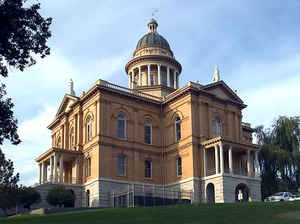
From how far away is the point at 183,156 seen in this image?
170 feet

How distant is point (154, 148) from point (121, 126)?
455 cm

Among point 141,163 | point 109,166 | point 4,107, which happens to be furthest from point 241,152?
point 4,107

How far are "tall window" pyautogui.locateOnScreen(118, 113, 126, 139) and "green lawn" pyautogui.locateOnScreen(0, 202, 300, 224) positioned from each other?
1882 centimetres

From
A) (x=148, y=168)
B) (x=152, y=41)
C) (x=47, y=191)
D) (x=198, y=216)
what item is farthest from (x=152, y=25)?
(x=198, y=216)

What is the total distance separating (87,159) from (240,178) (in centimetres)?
1588

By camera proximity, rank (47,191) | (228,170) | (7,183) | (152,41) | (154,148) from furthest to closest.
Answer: (152,41) < (154,148) < (228,170) < (47,191) < (7,183)

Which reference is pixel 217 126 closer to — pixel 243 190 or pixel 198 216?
pixel 243 190

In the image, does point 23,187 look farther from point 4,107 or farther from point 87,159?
point 4,107

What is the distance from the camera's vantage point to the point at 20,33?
24672 mm

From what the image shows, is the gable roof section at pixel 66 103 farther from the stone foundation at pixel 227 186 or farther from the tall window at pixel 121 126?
the stone foundation at pixel 227 186

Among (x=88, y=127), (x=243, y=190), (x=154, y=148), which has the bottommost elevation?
(x=243, y=190)

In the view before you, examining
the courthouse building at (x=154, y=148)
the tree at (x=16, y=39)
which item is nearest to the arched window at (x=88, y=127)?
the courthouse building at (x=154, y=148)

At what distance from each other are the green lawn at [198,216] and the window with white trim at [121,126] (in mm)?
18820

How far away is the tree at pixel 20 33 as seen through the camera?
2384cm
